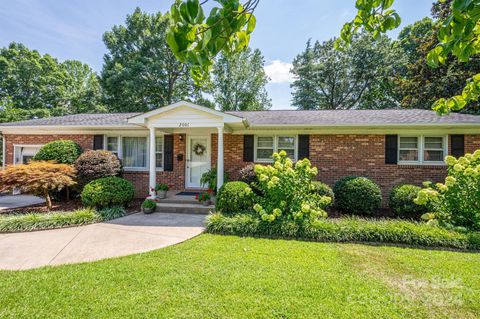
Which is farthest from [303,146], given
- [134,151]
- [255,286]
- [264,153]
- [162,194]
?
[134,151]

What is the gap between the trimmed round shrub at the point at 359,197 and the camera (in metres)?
7.08

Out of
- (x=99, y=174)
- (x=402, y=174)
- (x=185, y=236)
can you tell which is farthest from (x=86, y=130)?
(x=402, y=174)

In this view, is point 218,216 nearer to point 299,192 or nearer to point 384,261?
point 299,192

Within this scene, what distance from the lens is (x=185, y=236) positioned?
17.8ft

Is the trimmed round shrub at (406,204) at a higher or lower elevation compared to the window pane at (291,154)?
lower

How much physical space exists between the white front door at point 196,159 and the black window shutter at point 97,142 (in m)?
3.74

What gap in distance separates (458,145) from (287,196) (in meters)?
6.79

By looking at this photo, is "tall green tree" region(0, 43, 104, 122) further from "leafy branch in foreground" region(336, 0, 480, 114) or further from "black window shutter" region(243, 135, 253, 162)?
"leafy branch in foreground" region(336, 0, 480, 114)

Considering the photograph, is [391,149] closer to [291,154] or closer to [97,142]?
[291,154]

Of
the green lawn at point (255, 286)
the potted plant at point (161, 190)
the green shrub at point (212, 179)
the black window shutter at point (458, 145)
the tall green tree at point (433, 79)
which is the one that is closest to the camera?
the green lawn at point (255, 286)

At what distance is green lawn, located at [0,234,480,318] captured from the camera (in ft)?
9.09

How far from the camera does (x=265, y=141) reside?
9.19 meters

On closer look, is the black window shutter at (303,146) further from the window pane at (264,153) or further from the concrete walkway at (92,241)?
the concrete walkway at (92,241)

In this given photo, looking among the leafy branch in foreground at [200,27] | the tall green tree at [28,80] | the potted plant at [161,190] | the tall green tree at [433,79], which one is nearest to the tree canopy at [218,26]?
the leafy branch in foreground at [200,27]
